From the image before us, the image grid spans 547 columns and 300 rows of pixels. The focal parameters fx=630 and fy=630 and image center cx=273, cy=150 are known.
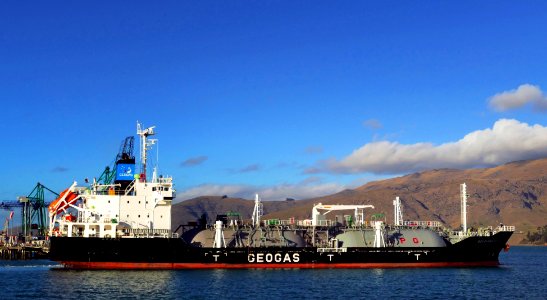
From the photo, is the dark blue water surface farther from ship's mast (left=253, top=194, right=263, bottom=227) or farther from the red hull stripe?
ship's mast (left=253, top=194, right=263, bottom=227)

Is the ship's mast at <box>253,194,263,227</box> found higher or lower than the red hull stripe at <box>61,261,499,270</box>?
higher

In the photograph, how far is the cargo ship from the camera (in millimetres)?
54406

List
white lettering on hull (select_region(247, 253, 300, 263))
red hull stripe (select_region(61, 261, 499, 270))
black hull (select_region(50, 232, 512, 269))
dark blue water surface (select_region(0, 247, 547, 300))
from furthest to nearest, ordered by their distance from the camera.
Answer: white lettering on hull (select_region(247, 253, 300, 263)) < red hull stripe (select_region(61, 261, 499, 270)) < black hull (select_region(50, 232, 512, 269)) < dark blue water surface (select_region(0, 247, 547, 300))

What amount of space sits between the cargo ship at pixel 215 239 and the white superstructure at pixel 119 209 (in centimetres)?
9

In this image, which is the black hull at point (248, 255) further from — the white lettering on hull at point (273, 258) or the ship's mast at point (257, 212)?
the ship's mast at point (257, 212)

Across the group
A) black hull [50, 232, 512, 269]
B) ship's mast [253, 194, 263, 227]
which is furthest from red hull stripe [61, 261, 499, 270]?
ship's mast [253, 194, 263, 227]

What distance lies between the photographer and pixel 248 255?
57.0 meters

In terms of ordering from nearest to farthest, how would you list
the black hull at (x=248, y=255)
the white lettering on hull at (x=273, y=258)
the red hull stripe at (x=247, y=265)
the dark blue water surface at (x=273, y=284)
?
the dark blue water surface at (x=273, y=284) < the black hull at (x=248, y=255) < the red hull stripe at (x=247, y=265) < the white lettering on hull at (x=273, y=258)

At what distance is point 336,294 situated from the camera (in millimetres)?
43031

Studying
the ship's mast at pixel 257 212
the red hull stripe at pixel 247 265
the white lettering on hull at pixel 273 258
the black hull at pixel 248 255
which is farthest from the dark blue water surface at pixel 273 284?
the ship's mast at pixel 257 212

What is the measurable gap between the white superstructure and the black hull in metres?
1.62

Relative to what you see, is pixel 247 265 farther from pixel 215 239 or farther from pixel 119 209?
pixel 119 209

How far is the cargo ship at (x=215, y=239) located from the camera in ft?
178

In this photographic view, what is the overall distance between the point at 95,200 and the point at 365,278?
2525cm
